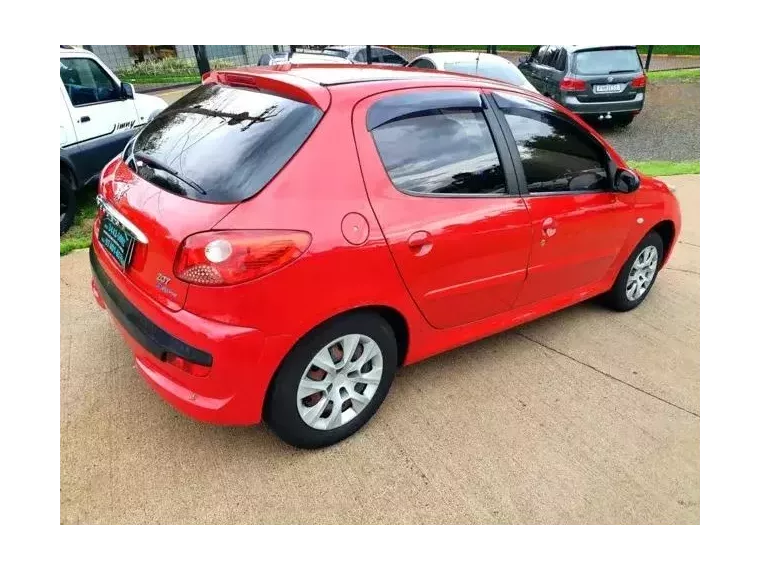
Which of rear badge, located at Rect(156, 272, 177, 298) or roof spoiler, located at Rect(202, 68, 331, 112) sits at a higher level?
roof spoiler, located at Rect(202, 68, 331, 112)

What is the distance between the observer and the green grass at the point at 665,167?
7955mm

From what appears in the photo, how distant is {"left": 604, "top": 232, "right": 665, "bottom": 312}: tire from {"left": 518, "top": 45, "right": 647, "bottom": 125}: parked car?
6975 millimetres

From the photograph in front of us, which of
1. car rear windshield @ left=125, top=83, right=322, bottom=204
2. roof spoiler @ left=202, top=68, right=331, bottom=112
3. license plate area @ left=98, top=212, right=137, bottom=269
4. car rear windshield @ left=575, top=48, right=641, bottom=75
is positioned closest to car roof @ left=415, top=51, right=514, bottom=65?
car rear windshield @ left=575, top=48, right=641, bottom=75

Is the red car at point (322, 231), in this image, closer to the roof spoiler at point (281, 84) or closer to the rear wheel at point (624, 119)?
the roof spoiler at point (281, 84)

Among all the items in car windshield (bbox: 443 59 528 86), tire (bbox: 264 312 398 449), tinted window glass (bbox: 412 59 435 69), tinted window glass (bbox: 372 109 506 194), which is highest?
tinted window glass (bbox: 412 59 435 69)

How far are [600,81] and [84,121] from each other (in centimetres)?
882

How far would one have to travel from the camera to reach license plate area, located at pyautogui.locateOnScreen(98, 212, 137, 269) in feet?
7.51

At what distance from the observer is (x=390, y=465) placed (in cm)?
247

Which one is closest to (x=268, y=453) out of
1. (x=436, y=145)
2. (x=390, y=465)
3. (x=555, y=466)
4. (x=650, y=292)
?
(x=390, y=465)

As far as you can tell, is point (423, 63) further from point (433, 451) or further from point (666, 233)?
point (433, 451)

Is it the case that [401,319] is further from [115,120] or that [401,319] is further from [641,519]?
[115,120]

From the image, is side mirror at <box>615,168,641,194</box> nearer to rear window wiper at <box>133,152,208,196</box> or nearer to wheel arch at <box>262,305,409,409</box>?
wheel arch at <box>262,305,409,409</box>

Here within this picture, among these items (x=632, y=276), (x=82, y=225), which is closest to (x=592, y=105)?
(x=632, y=276)

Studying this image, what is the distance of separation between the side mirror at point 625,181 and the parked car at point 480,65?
17.7 ft
